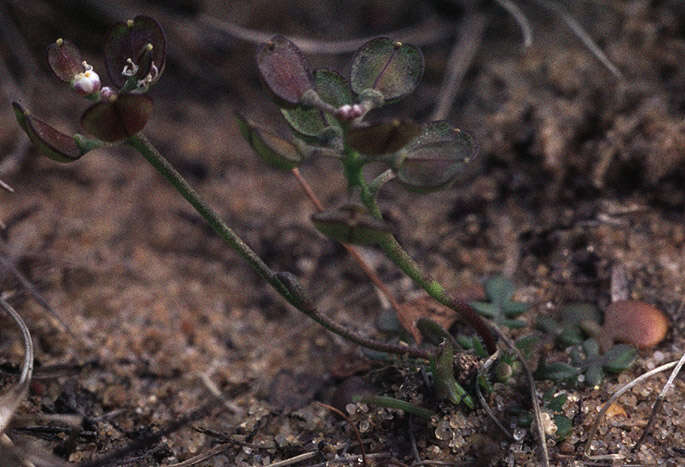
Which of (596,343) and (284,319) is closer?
(596,343)

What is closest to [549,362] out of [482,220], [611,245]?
[611,245]

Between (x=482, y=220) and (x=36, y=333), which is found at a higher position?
(x=482, y=220)

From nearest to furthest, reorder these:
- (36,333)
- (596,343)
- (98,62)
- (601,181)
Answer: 1. (596,343)
2. (36,333)
3. (601,181)
4. (98,62)

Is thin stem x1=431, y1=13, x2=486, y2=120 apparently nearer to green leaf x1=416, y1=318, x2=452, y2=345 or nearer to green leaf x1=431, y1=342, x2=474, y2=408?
green leaf x1=416, y1=318, x2=452, y2=345

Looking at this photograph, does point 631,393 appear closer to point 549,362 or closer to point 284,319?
point 549,362

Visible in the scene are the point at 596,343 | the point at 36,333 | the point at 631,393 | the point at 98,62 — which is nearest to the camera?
the point at 631,393

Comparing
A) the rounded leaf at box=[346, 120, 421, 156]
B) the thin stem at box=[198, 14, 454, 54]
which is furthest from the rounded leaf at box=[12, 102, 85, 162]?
the thin stem at box=[198, 14, 454, 54]

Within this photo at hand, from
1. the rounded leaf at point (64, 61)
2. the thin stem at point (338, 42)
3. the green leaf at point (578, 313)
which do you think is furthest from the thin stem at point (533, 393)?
the thin stem at point (338, 42)

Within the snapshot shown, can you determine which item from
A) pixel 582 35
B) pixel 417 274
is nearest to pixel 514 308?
pixel 417 274
